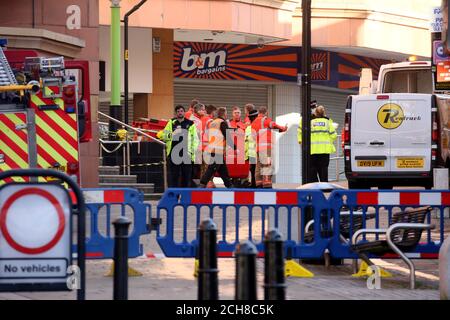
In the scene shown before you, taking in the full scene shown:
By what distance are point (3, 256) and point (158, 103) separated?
30813mm

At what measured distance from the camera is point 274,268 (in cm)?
741

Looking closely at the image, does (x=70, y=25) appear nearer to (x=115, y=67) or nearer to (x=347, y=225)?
(x=115, y=67)

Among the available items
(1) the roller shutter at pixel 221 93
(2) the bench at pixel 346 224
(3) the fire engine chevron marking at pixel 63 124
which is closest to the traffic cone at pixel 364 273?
(2) the bench at pixel 346 224

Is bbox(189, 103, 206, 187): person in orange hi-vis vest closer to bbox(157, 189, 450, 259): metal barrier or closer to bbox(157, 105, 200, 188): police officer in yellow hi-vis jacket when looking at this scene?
bbox(157, 105, 200, 188): police officer in yellow hi-vis jacket

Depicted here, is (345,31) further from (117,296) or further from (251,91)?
(117,296)

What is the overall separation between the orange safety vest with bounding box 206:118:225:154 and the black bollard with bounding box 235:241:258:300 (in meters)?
19.1

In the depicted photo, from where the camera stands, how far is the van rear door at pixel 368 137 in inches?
932

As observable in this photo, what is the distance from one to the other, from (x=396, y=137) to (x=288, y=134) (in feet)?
63.3

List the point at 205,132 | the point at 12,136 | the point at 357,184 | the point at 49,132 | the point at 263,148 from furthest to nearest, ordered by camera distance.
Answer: the point at 263,148 < the point at 205,132 < the point at 357,184 < the point at 49,132 < the point at 12,136

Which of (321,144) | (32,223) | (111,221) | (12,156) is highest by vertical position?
(321,144)

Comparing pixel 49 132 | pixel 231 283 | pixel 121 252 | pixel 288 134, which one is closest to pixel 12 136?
pixel 49 132

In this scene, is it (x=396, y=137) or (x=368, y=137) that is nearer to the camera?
(x=396, y=137)

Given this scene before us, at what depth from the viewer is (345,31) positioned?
42438 mm
